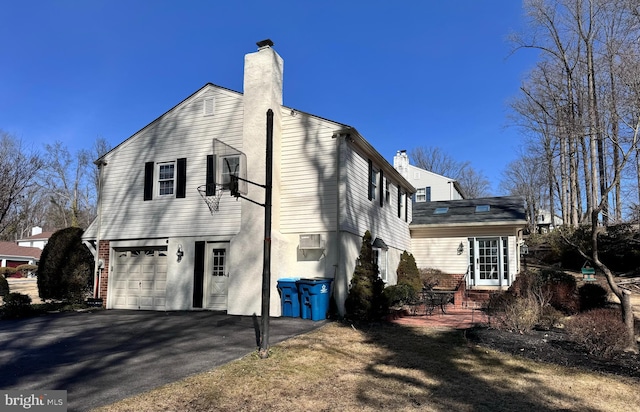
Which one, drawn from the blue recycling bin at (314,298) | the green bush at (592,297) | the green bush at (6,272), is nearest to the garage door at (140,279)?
the blue recycling bin at (314,298)

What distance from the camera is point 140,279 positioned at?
569 inches

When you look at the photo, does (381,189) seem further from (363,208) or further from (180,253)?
(180,253)

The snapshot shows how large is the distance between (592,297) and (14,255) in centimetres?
5387

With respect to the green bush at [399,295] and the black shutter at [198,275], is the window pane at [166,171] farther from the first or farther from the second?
the green bush at [399,295]

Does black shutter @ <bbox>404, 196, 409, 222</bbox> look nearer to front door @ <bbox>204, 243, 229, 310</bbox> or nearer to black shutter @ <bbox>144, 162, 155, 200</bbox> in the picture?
front door @ <bbox>204, 243, 229, 310</bbox>

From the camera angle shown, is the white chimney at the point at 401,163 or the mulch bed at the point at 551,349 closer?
the mulch bed at the point at 551,349

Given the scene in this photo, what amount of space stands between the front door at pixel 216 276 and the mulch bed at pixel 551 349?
737 cm

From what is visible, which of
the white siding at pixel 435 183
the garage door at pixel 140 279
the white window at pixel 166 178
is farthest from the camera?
the white siding at pixel 435 183

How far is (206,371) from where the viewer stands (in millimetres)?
6406

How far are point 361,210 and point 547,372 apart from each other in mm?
7806

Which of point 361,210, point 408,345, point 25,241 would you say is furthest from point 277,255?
point 25,241

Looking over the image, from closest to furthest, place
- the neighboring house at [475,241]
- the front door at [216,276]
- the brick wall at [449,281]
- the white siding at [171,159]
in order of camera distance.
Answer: the front door at [216,276], the white siding at [171,159], the neighboring house at [475,241], the brick wall at [449,281]

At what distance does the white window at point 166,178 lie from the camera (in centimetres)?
1440

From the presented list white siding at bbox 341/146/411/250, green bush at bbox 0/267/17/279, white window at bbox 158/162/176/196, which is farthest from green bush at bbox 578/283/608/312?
green bush at bbox 0/267/17/279
